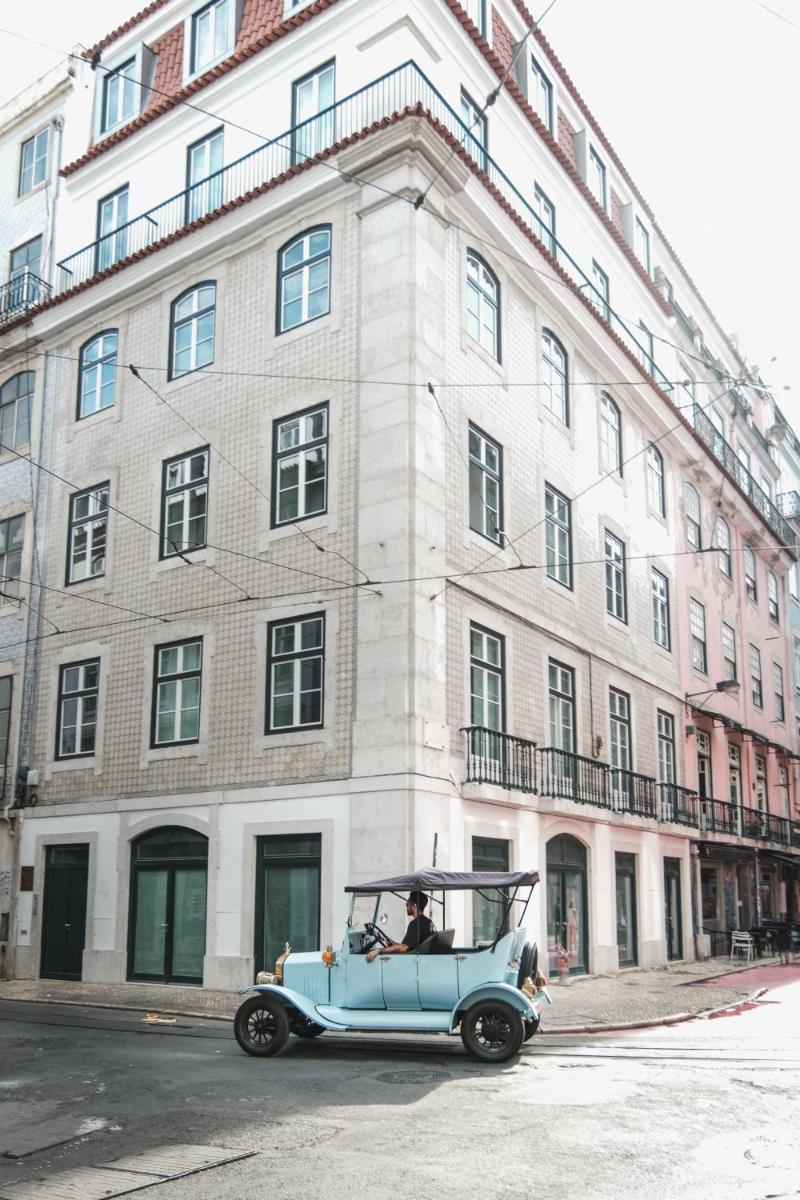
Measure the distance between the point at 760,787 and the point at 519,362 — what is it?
19045mm

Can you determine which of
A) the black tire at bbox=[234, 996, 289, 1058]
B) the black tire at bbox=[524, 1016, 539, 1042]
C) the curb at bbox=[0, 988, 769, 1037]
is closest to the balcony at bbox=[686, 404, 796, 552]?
the curb at bbox=[0, 988, 769, 1037]

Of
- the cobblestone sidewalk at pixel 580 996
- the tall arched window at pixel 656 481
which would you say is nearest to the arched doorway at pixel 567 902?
the cobblestone sidewalk at pixel 580 996

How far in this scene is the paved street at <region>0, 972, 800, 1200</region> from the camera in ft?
22.8

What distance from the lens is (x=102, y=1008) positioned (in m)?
17.5

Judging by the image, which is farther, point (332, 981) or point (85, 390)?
point (85, 390)

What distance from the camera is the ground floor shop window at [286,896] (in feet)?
59.2

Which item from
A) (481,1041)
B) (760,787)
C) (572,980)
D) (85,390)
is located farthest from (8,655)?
(760,787)

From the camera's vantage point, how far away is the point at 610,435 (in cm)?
2706

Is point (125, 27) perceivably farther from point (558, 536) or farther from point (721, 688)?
point (721, 688)

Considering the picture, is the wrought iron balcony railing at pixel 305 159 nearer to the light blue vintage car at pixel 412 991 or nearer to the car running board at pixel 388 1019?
the light blue vintage car at pixel 412 991

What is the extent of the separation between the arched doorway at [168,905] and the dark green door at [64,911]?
1.46 metres

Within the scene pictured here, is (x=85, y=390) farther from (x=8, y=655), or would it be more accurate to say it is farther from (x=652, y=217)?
(x=652, y=217)

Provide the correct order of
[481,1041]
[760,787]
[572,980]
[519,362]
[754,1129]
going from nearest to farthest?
[754,1129] < [481,1041] < [572,980] < [519,362] < [760,787]

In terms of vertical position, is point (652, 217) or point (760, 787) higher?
point (652, 217)
